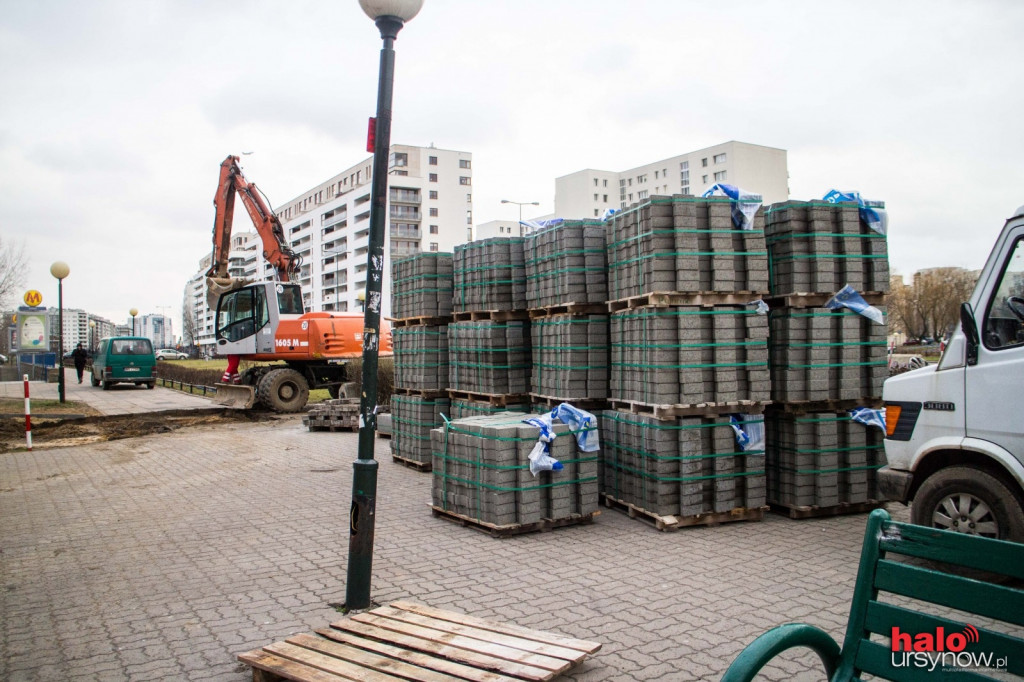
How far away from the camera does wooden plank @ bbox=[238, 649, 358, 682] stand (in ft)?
13.5

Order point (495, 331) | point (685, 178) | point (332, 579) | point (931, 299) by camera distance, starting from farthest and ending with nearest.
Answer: point (685, 178) → point (931, 299) → point (495, 331) → point (332, 579)

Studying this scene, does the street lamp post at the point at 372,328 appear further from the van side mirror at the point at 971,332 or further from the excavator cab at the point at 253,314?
the excavator cab at the point at 253,314

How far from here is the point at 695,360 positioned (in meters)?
7.88

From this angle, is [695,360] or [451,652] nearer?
[451,652]

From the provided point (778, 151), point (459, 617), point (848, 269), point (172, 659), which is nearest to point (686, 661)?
point (459, 617)

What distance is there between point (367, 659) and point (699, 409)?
15.6 ft

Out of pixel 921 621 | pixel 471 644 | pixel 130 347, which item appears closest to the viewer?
pixel 921 621

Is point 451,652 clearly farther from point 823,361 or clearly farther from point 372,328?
point 823,361

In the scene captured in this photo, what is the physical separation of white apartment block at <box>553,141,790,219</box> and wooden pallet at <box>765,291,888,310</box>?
82.6 meters

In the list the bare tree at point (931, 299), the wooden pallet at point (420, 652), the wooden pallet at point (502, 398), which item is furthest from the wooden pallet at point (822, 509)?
the bare tree at point (931, 299)

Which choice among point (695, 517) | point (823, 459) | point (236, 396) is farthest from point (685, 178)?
point (695, 517)

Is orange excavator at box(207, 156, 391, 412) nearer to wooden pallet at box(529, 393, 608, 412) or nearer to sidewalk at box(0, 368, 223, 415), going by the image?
sidewalk at box(0, 368, 223, 415)

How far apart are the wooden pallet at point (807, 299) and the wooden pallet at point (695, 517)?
241 centimetres

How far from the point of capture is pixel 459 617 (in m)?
5.00
